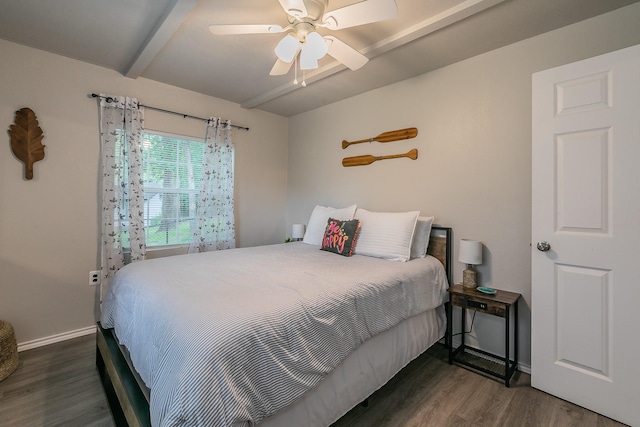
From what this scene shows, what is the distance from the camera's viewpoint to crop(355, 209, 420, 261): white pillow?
2332 millimetres

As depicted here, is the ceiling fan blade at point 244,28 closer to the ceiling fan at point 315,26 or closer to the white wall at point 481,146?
the ceiling fan at point 315,26

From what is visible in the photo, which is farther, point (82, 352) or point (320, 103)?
point (320, 103)

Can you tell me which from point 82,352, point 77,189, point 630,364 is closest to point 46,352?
point 82,352

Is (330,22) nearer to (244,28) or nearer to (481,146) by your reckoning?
(244,28)

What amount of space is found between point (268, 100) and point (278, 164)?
0.98 metres

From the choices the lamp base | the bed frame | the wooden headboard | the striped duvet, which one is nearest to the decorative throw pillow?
the striped duvet

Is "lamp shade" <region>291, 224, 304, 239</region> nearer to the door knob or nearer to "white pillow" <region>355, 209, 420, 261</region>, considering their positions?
"white pillow" <region>355, 209, 420, 261</region>

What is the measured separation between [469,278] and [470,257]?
0.62 ft

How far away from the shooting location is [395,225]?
245cm

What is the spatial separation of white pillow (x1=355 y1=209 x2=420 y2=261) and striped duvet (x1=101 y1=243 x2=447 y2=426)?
200mm

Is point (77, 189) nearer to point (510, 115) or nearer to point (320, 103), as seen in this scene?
point (320, 103)

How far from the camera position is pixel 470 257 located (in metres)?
2.20

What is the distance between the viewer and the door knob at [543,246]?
1.82 metres

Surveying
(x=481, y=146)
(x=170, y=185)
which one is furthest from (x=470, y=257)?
(x=170, y=185)
